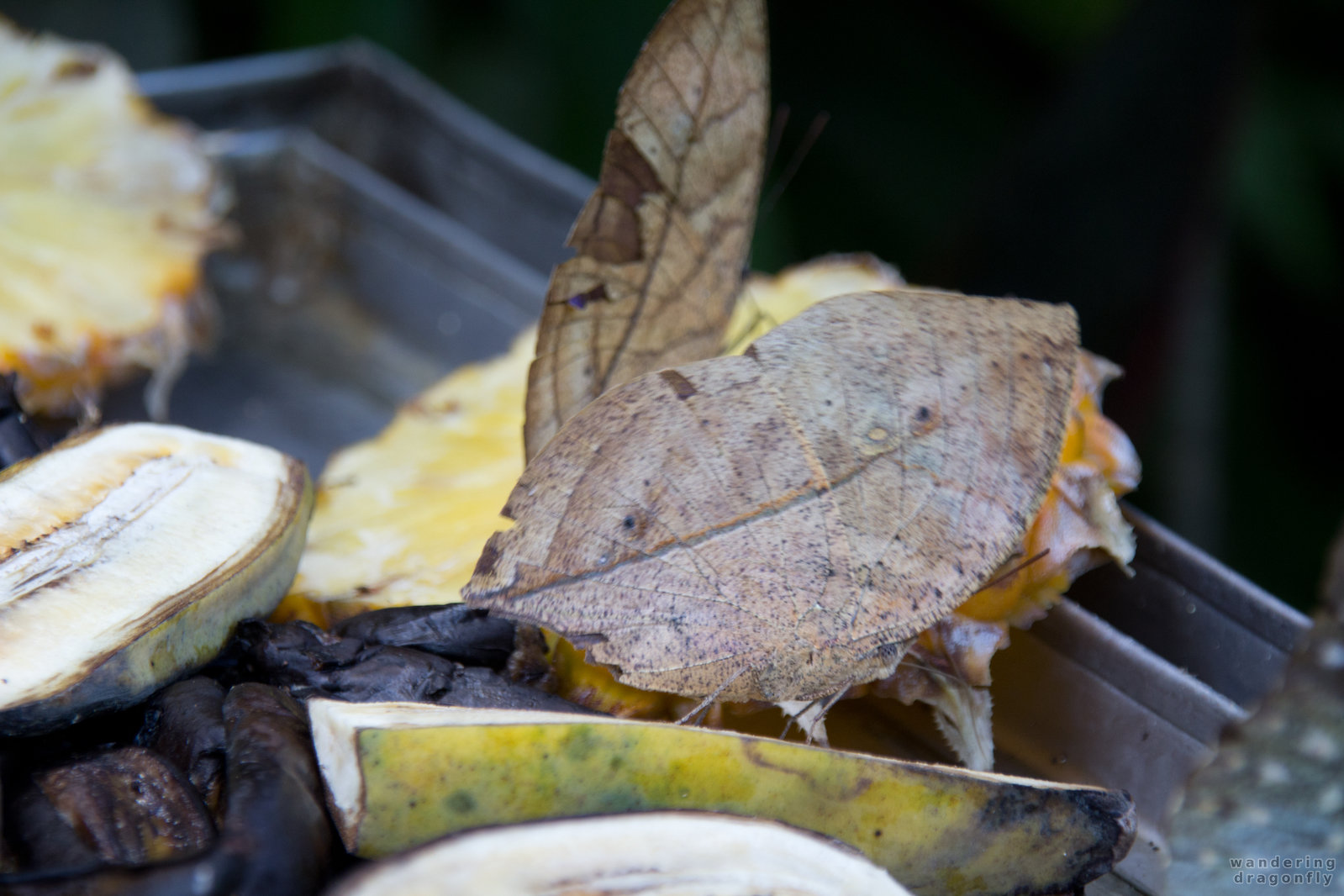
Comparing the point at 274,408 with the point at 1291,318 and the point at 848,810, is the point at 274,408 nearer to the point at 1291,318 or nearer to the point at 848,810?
the point at 848,810

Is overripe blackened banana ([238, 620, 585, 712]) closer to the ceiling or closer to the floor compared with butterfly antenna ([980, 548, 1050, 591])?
closer to the floor

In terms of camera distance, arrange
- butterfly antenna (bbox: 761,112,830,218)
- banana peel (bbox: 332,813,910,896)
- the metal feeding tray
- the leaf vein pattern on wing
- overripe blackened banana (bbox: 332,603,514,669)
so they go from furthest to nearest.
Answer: the metal feeding tray, butterfly antenna (bbox: 761,112,830,218), the leaf vein pattern on wing, overripe blackened banana (bbox: 332,603,514,669), banana peel (bbox: 332,813,910,896)

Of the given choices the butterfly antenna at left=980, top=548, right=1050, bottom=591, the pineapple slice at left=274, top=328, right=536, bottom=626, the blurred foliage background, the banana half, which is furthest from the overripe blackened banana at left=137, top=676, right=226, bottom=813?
the blurred foliage background

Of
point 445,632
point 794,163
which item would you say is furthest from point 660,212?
point 445,632

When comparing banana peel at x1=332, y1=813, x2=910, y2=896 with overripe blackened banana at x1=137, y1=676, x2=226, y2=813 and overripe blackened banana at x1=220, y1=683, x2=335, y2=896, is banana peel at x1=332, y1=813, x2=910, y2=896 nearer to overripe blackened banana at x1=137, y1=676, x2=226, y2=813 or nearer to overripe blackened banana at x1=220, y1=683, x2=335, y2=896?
overripe blackened banana at x1=220, y1=683, x2=335, y2=896

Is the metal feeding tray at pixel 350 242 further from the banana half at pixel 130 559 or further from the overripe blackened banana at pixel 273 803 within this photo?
the overripe blackened banana at pixel 273 803

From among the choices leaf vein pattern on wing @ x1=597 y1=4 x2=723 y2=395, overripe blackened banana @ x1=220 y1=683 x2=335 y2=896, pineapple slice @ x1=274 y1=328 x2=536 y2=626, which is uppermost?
leaf vein pattern on wing @ x1=597 y1=4 x2=723 y2=395

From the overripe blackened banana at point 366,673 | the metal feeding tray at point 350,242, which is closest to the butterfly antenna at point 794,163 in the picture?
the metal feeding tray at point 350,242
